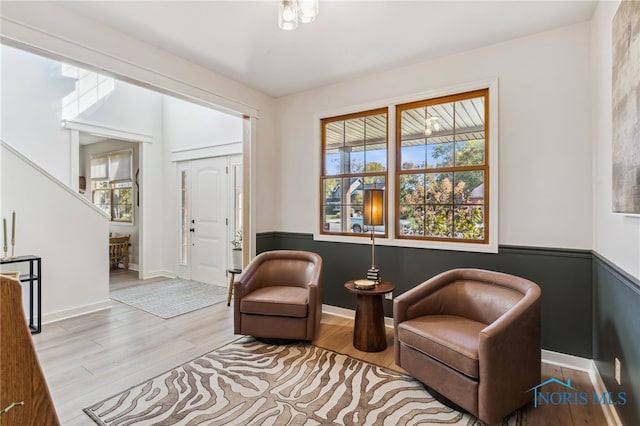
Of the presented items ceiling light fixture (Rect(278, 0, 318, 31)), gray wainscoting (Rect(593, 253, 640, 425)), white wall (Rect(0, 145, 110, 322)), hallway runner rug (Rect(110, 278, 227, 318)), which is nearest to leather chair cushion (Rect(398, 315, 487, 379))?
gray wainscoting (Rect(593, 253, 640, 425))

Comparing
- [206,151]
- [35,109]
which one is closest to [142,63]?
[206,151]

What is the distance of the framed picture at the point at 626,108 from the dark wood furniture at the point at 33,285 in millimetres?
4691

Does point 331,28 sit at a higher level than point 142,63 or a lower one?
higher

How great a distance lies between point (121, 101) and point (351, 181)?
170 inches

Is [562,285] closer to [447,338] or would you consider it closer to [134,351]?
[447,338]

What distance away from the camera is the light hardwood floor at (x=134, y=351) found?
2002 mm

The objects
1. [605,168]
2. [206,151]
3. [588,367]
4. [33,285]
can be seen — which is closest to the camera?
[605,168]

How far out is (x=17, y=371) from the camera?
746 millimetres

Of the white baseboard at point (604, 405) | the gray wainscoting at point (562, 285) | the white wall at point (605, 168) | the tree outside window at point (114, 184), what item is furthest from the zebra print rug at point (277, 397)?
the tree outside window at point (114, 184)

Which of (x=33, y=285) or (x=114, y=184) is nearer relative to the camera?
(x=33, y=285)

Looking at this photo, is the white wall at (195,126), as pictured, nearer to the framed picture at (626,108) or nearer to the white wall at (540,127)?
the white wall at (540,127)

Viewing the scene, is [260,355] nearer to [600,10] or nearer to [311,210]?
[311,210]

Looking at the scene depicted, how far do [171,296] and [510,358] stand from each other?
413cm

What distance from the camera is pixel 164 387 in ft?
7.24
